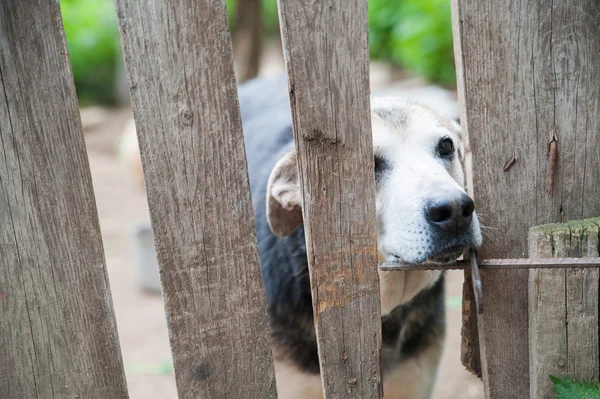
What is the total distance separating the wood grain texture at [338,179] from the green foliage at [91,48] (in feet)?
48.0

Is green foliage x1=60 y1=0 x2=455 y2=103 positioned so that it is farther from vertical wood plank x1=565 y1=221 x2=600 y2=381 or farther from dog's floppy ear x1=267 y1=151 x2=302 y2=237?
vertical wood plank x1=565 y1=221 x2=600 y2=381

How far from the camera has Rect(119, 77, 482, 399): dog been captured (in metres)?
2.31

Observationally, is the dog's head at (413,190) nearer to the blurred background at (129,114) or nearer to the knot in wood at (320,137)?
the knot in wood at (320,137)

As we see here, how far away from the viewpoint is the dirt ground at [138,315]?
176 inches

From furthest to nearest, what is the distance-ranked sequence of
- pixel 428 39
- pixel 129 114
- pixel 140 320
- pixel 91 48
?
pixel 91 48 → pixel 129 114 → pixel 428 39 → pixel 140 320

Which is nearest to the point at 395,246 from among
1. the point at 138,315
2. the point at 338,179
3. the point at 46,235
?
the point at 338,179

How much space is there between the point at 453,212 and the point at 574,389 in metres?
0.68

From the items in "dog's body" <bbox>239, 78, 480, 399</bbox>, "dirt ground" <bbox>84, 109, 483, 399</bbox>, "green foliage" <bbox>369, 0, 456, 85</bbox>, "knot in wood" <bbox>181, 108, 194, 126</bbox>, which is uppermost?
"green foliage" <bbox>369, 0, 456, 85</bbox>

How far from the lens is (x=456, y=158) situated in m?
2.96

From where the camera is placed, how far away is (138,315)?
5.70 metres

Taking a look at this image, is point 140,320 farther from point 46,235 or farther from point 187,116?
point 187,116

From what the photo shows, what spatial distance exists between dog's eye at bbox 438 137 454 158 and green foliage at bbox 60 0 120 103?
14.0 m

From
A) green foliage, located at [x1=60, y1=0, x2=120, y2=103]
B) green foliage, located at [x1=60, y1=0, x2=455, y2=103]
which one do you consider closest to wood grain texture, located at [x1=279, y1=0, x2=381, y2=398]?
green foliage, located at [x1=60, y1=0, x2=455, y2=103]

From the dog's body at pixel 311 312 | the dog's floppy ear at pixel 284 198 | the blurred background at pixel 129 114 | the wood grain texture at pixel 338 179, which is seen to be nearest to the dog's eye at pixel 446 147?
the dog's body at pixel 311 312
